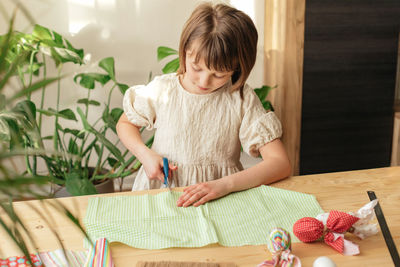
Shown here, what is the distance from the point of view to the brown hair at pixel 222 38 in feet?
4.36

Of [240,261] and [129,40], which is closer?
[240,261]

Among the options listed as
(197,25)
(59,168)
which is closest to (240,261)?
(197,25)

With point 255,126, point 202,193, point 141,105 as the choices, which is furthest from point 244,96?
point 202,193

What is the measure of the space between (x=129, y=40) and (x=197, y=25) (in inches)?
46.7

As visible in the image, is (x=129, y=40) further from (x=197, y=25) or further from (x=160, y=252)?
(x=160, y=252)

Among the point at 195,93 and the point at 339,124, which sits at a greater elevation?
the point at 195,93

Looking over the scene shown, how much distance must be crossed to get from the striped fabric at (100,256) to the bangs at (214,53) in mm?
649

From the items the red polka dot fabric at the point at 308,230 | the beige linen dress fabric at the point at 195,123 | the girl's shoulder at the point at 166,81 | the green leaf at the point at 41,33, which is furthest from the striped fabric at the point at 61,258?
the green leaf at the point at 41,33

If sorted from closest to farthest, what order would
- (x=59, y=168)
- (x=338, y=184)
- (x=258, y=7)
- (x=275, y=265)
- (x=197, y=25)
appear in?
(x=275, y=265) → (x=338, y=184) → (x=197, y=25) → (x=59, y=168) → (x=258, y=7)

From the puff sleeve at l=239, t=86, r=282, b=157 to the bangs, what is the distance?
21cm

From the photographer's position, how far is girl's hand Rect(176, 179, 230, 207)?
1095mm

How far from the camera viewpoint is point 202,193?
1.12 metres

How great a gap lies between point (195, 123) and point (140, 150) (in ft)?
0.76

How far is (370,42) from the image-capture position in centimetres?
234
